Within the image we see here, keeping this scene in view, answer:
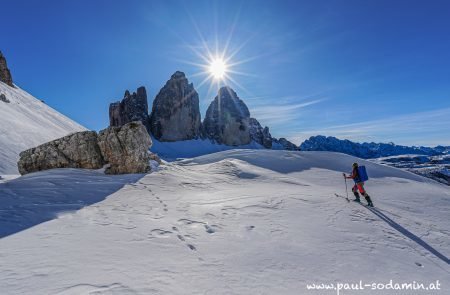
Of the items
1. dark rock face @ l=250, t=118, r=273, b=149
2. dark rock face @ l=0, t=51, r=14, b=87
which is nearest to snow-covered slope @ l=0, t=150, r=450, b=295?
dark rock face @ l=0, t=51, r=14, b=87

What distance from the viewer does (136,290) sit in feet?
13.6

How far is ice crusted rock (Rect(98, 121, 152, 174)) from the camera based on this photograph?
57.9 ft

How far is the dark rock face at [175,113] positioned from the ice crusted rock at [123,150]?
256ft

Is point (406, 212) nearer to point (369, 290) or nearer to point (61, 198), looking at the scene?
point (369, 290)

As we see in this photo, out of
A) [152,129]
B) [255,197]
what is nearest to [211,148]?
[152,129]

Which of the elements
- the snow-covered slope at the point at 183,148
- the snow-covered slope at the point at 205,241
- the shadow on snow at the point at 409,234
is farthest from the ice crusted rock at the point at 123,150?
the snow-covered slope at the point at 183,148

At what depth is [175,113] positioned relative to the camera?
318 ft

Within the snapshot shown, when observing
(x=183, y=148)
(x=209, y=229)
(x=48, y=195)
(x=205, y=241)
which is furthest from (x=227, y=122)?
(x=205, y=241)

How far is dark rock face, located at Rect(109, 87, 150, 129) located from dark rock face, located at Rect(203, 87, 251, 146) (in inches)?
980

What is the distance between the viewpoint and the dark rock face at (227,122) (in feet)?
349

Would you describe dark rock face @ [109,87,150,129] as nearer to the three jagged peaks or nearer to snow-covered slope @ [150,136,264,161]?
the three jagged peaks

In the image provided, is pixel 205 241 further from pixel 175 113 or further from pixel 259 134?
pixel 259 134

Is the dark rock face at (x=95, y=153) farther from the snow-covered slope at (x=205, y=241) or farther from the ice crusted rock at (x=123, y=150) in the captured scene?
the snow-covered slope at (x=205, y=241)

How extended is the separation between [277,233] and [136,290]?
4.31 meters
